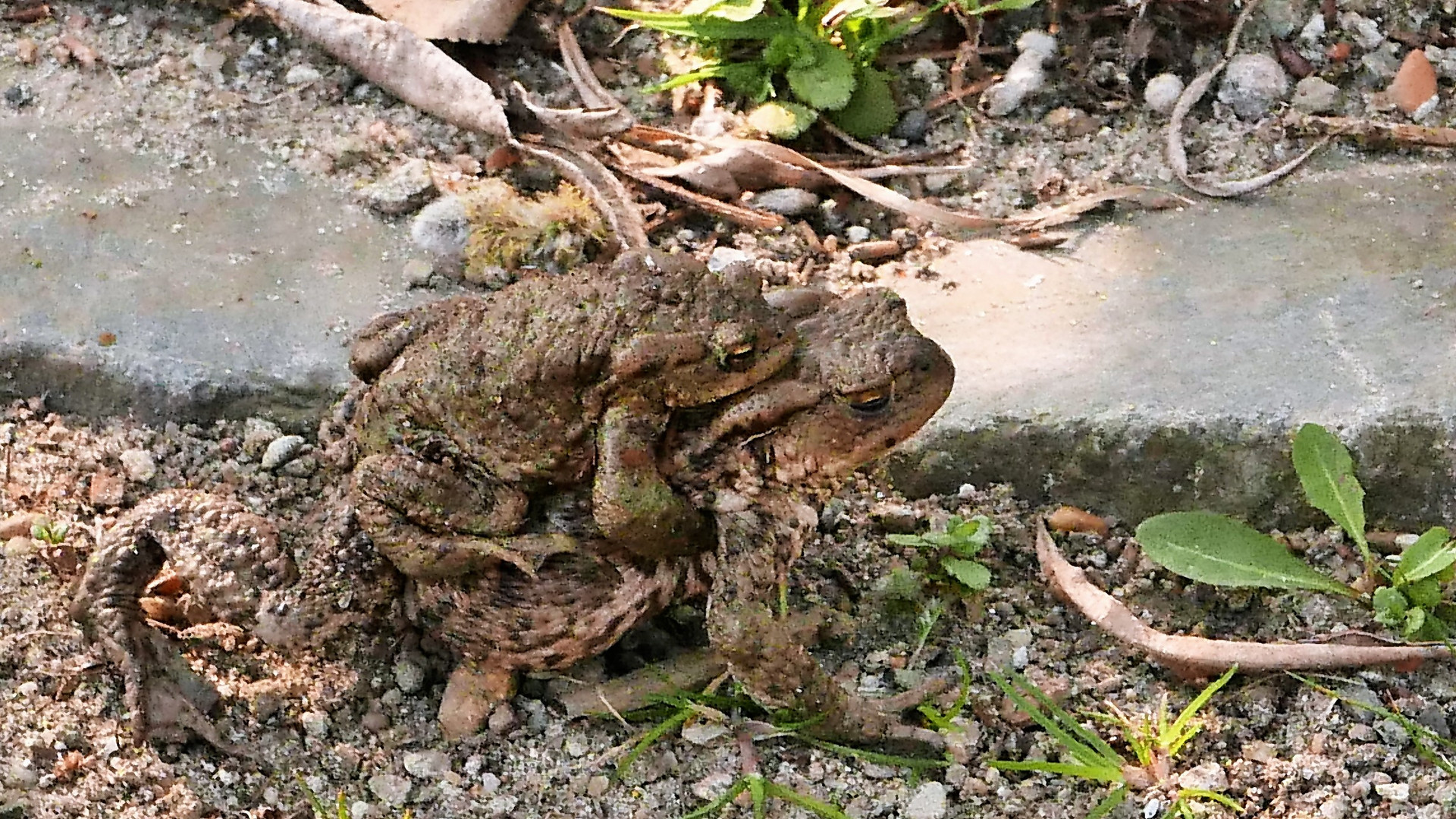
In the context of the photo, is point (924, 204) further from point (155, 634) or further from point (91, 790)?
point (91, 790)

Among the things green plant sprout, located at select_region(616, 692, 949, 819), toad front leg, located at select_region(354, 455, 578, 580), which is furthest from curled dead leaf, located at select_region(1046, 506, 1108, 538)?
toad front leg, located at select_region(354, 455, 578, 580)

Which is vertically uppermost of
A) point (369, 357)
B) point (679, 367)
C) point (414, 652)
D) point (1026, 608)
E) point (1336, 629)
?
point (679, 367)

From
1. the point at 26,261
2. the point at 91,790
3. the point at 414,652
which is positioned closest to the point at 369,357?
the point at 414,652

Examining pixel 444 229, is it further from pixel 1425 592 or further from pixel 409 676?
pixel 1425 592

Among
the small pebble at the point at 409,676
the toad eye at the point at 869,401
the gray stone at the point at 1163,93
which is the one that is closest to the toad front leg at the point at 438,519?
the small pebble at the point at 409,676

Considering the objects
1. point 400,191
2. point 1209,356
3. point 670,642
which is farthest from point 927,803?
point 400,191
